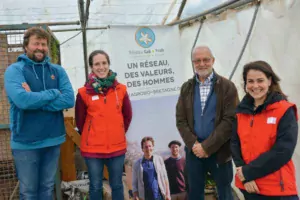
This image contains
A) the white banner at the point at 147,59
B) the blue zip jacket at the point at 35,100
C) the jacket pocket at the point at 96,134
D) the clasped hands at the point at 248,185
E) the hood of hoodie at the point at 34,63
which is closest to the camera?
the clasped hands at the point at 248,185

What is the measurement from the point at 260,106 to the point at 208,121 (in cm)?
48

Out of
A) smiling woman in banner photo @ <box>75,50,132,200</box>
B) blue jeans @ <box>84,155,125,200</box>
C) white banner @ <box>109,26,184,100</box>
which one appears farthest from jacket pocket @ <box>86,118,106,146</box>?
white banner @ <box>109,26,184,100</box>

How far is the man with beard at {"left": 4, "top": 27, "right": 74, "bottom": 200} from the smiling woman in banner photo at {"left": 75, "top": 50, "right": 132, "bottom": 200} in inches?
7.8

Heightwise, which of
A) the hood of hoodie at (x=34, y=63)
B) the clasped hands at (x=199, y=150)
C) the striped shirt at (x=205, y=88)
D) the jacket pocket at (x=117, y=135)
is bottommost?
the clasped hands at (x=199, y=150)

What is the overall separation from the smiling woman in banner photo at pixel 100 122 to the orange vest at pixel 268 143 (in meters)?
1.02

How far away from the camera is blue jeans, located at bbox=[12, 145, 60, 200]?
2062 millimetres

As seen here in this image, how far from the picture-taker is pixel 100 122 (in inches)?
90.8

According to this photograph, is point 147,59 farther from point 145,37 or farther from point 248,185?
point 248,185

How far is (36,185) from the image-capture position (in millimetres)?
2139

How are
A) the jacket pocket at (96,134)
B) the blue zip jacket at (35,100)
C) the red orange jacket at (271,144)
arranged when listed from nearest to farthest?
the red orange jacket at (271,144)
the blue zip jacket at (35,100)
the jacket pocket at (96,134)

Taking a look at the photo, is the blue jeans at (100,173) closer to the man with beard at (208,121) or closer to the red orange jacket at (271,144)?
the man with beard at (208,121)

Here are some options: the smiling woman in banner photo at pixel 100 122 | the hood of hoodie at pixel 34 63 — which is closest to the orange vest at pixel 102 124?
the smiling woman in banner photo at pixel 100 122

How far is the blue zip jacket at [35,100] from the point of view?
1966 mm

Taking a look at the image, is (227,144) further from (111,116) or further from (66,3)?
(66,3)
